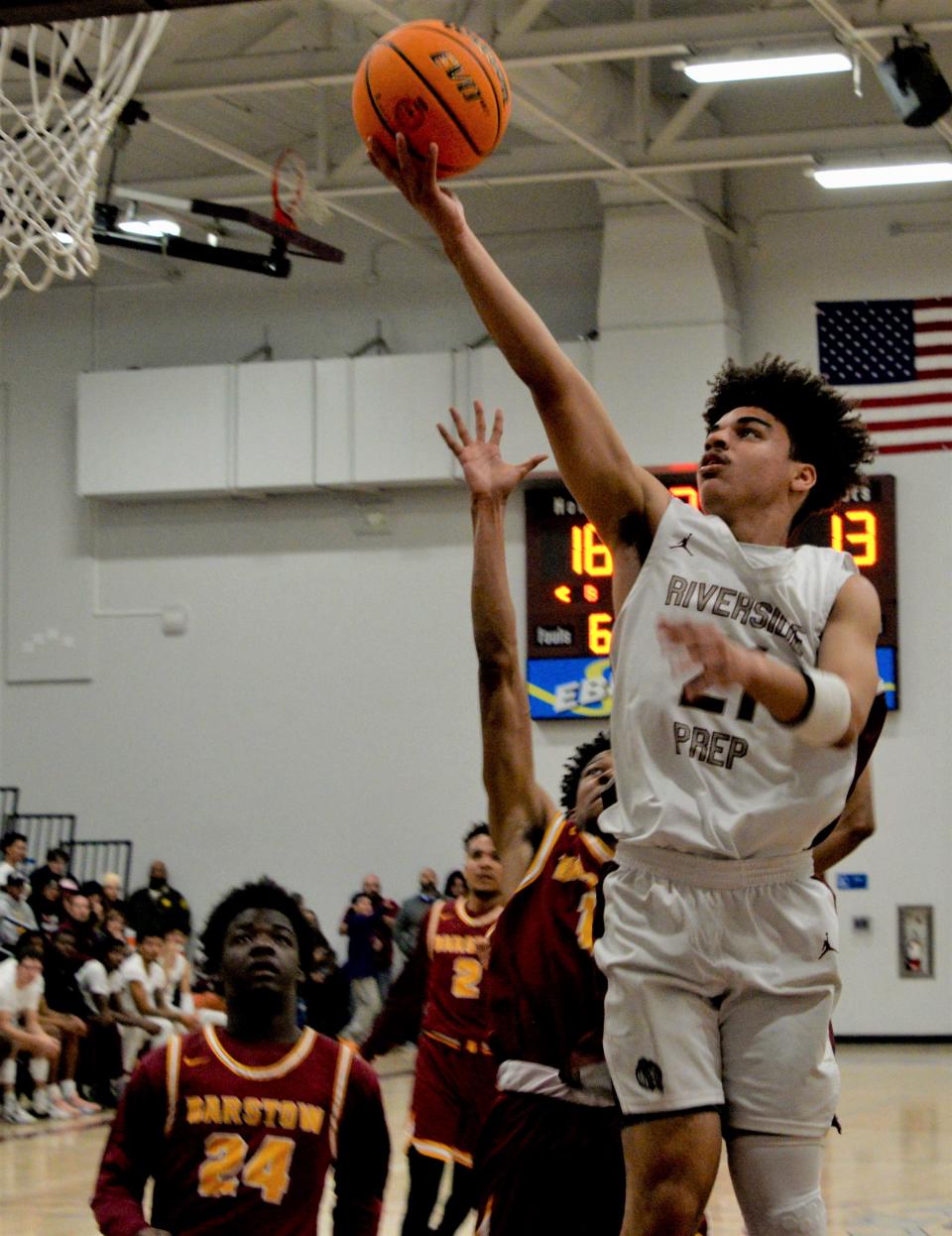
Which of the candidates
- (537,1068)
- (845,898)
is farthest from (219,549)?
(537,1068)

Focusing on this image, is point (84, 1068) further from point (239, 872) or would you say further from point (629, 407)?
point (629, 407)

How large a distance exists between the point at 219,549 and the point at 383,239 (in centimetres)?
332

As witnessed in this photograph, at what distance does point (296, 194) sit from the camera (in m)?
14.5

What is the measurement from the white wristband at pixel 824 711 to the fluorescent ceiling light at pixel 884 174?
11.8 metres

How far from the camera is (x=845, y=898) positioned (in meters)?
15.4

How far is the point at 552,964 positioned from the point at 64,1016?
924cm

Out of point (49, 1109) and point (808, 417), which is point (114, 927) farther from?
point (808, 417)

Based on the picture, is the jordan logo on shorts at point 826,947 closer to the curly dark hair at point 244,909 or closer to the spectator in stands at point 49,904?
the curly dark hair at point 244,909

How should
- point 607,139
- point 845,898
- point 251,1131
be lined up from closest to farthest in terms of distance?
point 251,1131 → point 607,139 → point 845,898

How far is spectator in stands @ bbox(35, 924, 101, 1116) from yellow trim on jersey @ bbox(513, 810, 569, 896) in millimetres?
8885

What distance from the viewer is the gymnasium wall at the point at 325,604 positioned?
15.4 meters

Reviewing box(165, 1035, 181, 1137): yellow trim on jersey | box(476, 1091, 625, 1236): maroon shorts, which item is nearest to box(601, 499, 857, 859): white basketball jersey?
box(476, 1091, 625, 1236): maroon shorts

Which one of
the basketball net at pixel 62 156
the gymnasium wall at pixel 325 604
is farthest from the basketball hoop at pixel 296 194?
the basketball net at pixel 62 156

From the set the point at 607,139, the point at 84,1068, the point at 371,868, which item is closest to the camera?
the point at 84,1068
